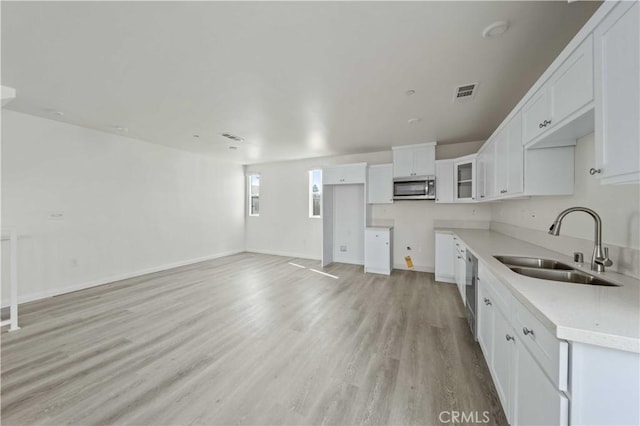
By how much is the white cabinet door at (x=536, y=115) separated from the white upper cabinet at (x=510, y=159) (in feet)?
0.48

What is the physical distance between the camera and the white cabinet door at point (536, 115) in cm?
167

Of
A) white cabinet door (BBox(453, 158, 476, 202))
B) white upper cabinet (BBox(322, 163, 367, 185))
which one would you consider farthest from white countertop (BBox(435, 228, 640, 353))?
white upper cabinet (BBox(322, 163, 367, 185))

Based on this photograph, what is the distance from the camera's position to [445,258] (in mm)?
4289

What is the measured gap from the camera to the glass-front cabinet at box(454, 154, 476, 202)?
392cm

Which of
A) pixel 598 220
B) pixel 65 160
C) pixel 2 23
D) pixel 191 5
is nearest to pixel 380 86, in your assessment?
pixel 191 5

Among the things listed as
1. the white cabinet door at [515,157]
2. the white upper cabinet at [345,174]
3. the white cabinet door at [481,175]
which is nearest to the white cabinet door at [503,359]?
the white cabinet door at [515,157]

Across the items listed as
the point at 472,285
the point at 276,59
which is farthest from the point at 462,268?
the point at 276,59

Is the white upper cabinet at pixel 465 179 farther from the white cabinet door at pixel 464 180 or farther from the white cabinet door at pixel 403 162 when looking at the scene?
the white cabinet door at pixel 403 162

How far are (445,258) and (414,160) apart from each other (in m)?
1.96

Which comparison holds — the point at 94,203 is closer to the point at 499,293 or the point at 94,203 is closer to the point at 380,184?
the point at 380,184

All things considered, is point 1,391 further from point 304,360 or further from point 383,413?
point 383,413

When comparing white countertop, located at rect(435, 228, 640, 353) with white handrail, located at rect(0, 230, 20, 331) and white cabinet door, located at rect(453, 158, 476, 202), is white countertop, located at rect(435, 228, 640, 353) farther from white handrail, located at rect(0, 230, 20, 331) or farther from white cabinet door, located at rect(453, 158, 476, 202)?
white handrail, located at rect(0, 230, 20, 331)

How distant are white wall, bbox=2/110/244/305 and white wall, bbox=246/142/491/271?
1.54 metres

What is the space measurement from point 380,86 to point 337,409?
2.90 metres
